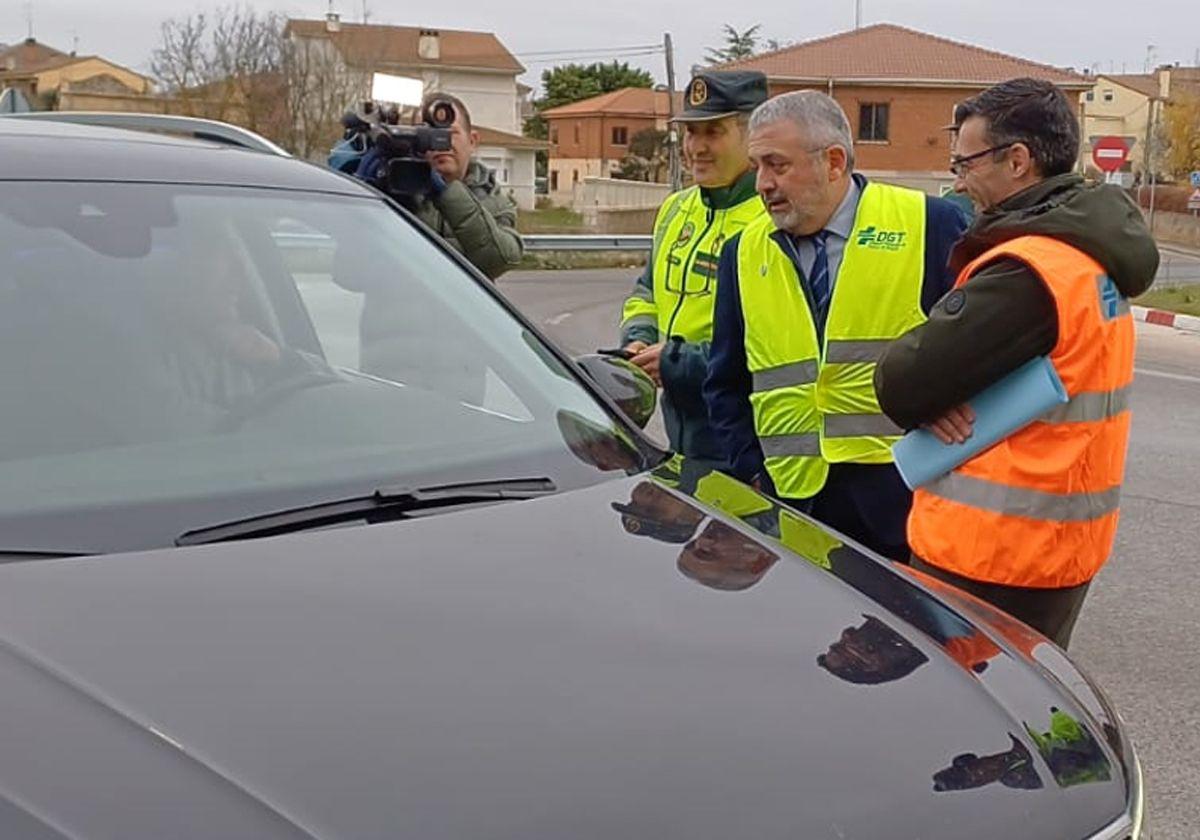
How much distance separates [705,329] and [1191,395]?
8.46 meters

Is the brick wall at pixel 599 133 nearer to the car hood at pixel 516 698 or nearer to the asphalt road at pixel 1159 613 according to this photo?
the asphalt road at pixel 1159 613

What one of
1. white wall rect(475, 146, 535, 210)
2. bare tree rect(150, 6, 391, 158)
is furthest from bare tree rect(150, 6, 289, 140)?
white wall rect(475, 146, 535, 210)

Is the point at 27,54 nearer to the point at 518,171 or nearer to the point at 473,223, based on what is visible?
the point at 518,171

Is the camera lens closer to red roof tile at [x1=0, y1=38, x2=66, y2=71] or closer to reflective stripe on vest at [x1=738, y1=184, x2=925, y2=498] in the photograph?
reflective stripe on vest at [x1=738, y1=184, x2=925, y2=498]

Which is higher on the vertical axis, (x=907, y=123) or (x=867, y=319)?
(x=907, y=123)

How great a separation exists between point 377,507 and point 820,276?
5.32 feet

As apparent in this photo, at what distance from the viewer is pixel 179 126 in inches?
135

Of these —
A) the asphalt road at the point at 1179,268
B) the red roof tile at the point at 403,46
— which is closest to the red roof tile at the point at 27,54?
the red roof tile at the point at 403,46

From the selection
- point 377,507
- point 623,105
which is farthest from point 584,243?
point 623,105

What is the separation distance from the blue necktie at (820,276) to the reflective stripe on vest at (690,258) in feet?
1.44

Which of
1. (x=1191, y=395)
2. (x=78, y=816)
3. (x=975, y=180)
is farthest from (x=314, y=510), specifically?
(x=1191, y=395)

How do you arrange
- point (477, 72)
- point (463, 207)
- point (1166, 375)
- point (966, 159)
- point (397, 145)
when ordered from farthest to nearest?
1. point (477, 72)
2. point (1166, 375)
3. point (463, 207)
4. point (397, 145)
5. point (966, 159)

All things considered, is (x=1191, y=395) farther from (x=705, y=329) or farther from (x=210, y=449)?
(x=210, y=449)

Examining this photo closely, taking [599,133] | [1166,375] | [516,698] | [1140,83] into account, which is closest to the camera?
[516,698]
